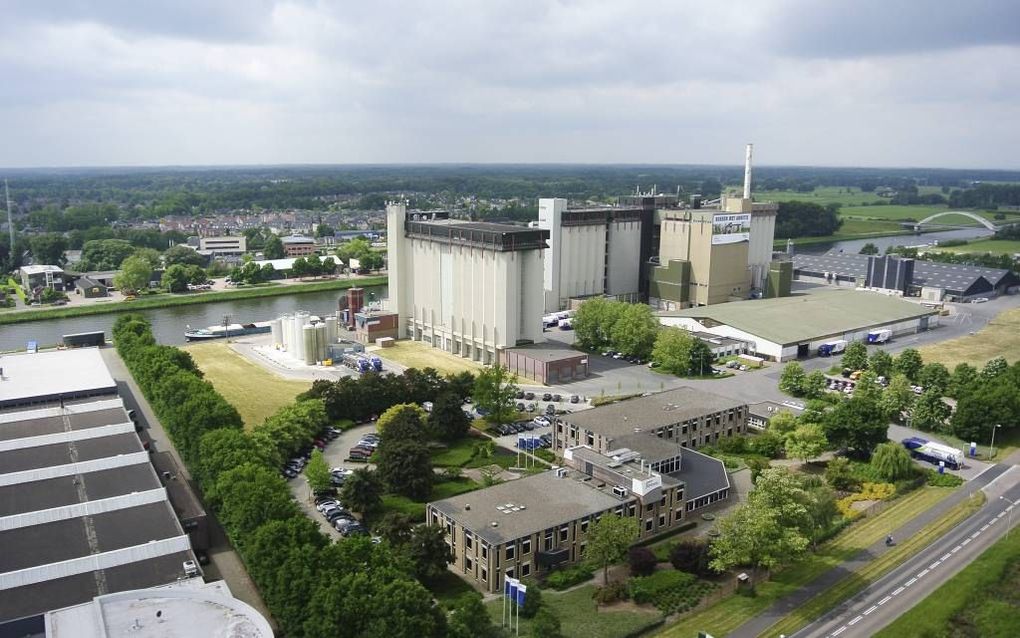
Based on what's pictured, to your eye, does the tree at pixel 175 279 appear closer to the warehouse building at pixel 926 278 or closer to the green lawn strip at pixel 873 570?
A: the warehouse building at pixel 926 278

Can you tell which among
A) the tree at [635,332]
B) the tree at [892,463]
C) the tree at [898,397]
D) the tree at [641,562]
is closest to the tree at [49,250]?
the tree at [635,332]

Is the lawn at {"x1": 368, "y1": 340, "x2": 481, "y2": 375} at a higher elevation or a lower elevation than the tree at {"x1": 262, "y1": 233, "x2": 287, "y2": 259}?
lower

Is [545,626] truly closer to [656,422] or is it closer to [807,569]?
[807,569]

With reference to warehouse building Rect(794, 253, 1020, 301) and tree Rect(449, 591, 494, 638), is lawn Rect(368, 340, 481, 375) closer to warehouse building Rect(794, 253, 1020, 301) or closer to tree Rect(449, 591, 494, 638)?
tree Rect(449, 591, 494, 638)

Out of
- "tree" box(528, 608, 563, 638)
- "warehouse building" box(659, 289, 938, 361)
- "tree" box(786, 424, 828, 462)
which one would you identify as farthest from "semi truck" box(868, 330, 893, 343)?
"tree" box(528, 608, 563, 638)

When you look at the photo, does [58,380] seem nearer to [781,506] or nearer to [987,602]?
[781,506]

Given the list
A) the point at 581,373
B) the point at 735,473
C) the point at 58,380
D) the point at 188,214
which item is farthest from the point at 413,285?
the point at 188,214

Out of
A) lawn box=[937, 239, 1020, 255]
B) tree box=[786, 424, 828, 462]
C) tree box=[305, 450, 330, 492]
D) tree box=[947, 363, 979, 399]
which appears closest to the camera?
tree box=[305, 450, 330, 492]
